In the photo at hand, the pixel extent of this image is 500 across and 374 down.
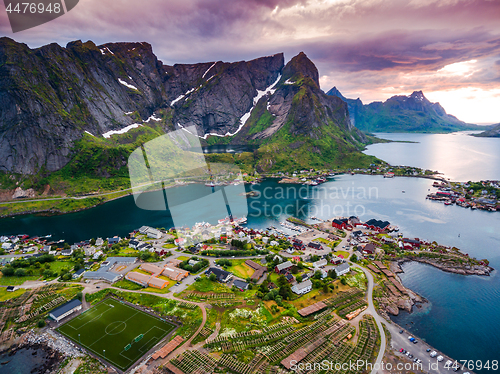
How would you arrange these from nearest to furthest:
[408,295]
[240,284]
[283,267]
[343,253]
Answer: [408,295] < [240,284] < [283,267] < [343,253]

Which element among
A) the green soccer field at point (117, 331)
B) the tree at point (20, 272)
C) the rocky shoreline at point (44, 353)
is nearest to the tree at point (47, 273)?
the tree at point (20, 272)

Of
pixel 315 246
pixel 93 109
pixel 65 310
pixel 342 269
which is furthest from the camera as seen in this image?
pixel 93 109

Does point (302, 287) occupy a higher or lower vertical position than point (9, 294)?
lower

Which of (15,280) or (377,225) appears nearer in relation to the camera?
(15,280)

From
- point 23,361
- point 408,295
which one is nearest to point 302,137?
point 408,295

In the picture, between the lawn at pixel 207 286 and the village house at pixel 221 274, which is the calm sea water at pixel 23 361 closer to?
the lawn at pixel 207 286

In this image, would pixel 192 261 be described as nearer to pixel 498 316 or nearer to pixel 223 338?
pixel 223 338

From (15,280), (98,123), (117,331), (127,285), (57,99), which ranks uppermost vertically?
(57,99)

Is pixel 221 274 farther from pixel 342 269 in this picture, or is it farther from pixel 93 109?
pixel 93 109

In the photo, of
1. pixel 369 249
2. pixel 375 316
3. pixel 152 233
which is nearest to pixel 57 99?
pixel 152 233
